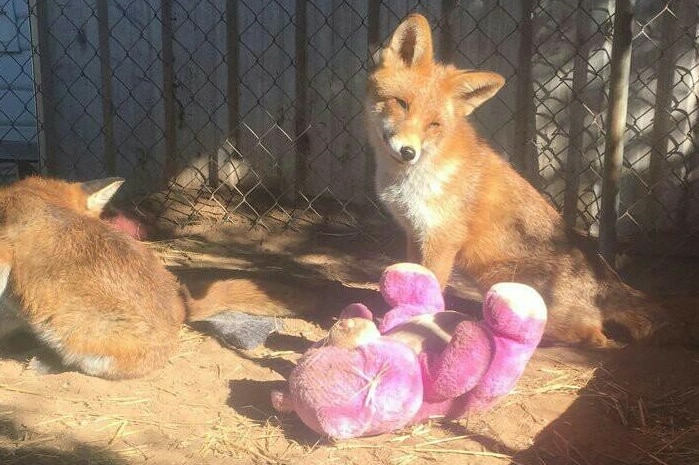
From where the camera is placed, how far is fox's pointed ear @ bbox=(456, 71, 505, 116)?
4.38m

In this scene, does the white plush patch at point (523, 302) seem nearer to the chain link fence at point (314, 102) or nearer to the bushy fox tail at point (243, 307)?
the bushy fox tail at point (243, 307)

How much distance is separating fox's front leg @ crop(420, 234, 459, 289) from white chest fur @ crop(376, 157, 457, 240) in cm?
8

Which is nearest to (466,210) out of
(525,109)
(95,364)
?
(525,109)

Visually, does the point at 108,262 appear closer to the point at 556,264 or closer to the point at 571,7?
the point at 556,264

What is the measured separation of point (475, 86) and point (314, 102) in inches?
115

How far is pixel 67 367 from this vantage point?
3781 mm

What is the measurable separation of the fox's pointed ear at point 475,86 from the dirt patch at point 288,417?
5.66 feet

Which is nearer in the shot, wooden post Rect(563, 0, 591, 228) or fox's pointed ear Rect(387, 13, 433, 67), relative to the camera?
fox's pointed ear Rect(387, 13, 433, 67)

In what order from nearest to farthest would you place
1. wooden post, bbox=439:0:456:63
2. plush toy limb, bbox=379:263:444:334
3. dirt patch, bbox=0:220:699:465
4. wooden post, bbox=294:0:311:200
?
dirt patch, bbox=0:220:699:465 < plush toy limb, bbox=379:263:444:334 < wooden post, bbox=439:0:456:63 < wooden post, bbox=294:0:311:200

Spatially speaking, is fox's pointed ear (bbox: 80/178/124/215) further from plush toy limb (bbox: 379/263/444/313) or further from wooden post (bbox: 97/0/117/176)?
wooden post (bbox: 97/0/117/176)

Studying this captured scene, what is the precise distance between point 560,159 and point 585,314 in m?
2.34

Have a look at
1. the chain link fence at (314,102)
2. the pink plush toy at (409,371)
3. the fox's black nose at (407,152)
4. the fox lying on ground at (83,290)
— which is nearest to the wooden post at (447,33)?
the chain link fence at (314,102)

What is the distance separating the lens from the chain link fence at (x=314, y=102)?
608 centimetres

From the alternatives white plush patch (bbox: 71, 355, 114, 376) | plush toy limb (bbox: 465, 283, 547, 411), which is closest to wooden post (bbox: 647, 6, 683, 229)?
plush toy limb (bbox: 465, 283, 547, 411)
